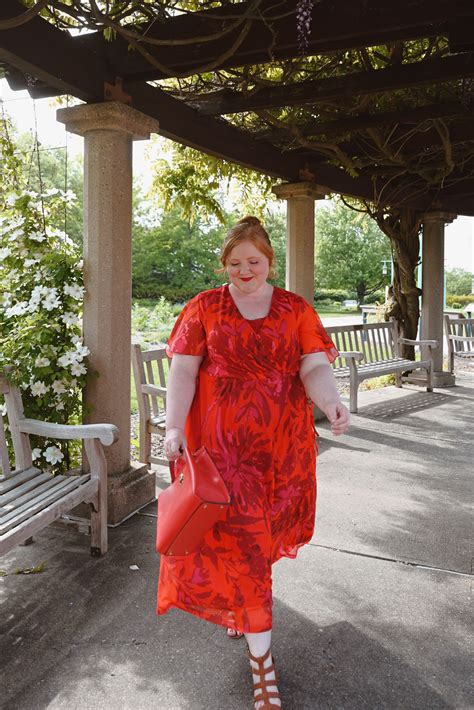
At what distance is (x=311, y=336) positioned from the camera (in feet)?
8.20

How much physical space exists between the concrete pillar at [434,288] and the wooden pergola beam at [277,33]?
6.24 meters

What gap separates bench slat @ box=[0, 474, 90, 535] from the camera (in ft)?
9.17

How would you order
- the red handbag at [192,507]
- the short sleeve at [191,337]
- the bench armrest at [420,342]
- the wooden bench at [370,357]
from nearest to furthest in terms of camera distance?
the red handbag at [192,507] < the short sleeve at [191,337] < the wooden bench at [370,357] < the bench armrest at [420,342]

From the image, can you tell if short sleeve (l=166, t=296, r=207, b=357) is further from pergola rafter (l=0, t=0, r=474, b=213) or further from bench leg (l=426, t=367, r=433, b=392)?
bench leg (l=426, t=367, r=433, b=392)

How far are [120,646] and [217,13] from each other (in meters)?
3.38

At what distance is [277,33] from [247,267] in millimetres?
1961

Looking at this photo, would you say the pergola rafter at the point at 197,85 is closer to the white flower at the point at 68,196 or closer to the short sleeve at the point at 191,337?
the white flower at the point at 68,196

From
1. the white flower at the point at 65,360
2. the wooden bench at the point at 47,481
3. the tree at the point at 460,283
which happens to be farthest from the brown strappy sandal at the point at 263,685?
the tree at the point at 460,283

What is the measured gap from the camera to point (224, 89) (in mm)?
5043

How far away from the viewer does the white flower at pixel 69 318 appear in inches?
156

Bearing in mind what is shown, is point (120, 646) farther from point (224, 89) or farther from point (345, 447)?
point (224, 89)

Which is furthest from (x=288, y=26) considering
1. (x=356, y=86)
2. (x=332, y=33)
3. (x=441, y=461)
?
(x=441, y=461)

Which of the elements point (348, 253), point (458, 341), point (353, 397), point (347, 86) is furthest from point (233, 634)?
point (348, 253)

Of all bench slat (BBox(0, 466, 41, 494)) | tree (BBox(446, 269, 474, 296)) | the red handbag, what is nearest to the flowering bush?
bench slat (BBox(0, 466, 41, 494))
